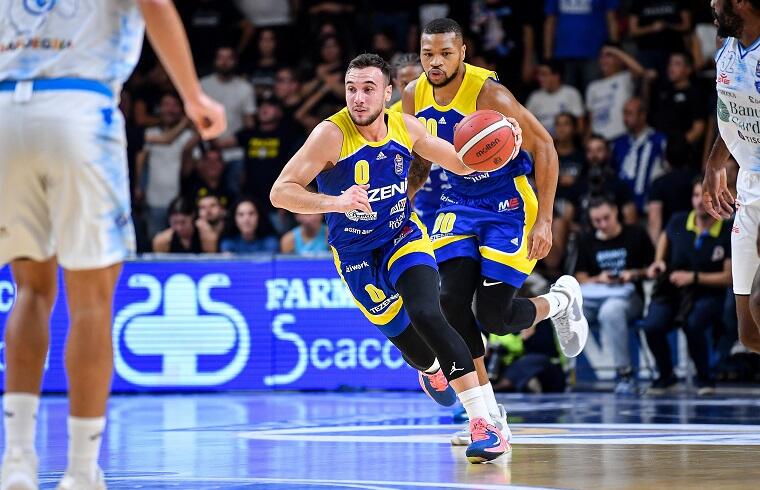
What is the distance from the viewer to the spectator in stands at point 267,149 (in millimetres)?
13703

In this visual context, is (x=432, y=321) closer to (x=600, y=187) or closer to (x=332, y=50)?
(x=600, y=187)

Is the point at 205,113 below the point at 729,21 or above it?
below

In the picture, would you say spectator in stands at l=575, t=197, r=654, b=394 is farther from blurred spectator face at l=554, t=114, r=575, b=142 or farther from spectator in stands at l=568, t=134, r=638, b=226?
blurred spectator face at l=554, t=114, r=575, b=142

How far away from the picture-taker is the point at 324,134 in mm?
6516

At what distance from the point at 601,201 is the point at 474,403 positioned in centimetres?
568

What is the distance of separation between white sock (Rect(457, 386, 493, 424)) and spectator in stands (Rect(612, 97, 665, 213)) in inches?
274

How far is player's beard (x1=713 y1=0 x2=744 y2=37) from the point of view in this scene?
615cm

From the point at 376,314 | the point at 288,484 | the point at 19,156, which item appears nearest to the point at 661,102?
the point at 376,314

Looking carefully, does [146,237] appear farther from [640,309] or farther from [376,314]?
[376,314]

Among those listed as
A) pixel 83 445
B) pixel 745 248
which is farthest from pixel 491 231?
pixel 83 445

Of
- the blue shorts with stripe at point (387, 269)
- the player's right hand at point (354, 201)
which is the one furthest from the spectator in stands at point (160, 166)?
the player's right hand at point (354, 201)

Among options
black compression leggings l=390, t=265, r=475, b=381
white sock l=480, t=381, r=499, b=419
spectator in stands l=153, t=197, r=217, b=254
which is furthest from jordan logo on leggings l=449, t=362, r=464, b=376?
A: spectator in stands l=153, t=197, r=217, b=254

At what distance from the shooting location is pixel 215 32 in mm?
15344

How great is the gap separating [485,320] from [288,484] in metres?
2.68
